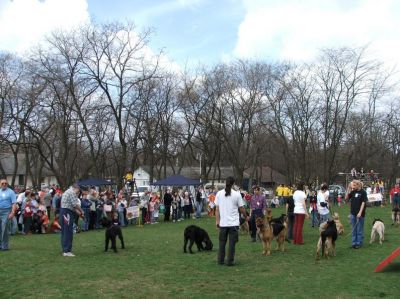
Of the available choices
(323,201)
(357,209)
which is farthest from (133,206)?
(357,209)

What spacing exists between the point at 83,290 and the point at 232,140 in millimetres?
40731

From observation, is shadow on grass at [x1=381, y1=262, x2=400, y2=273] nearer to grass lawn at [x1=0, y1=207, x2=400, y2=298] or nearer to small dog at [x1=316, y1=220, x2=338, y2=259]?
grass lawn at [x1=0, y1=207, x2=400, y2=298]

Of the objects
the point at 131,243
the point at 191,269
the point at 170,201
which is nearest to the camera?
the point at 191,269

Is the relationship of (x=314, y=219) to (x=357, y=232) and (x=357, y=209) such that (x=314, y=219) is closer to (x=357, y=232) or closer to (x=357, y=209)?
(x=357, y=232)

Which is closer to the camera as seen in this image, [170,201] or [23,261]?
[23,261]

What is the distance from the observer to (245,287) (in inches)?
286

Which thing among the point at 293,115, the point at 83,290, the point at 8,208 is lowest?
the point at 83,290

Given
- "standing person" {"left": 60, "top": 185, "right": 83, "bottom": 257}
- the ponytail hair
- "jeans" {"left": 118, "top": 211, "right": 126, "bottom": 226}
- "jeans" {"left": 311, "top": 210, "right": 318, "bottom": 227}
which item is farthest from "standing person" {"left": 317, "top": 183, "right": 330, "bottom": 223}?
"jeans" {"left": 118, "top": 211, "right": 126, "bottom": 226}

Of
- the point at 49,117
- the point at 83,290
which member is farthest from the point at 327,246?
the point at 49,117

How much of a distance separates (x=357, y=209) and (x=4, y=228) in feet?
29.1

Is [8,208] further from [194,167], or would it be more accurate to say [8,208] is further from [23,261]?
[194,167]

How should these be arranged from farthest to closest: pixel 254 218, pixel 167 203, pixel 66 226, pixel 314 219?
pixel 167 203
pixel 314 219
pixel 254 218
pixel 66 226

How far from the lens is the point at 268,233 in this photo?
427 inches

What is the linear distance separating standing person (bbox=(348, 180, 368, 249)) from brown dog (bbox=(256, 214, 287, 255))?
185cm
